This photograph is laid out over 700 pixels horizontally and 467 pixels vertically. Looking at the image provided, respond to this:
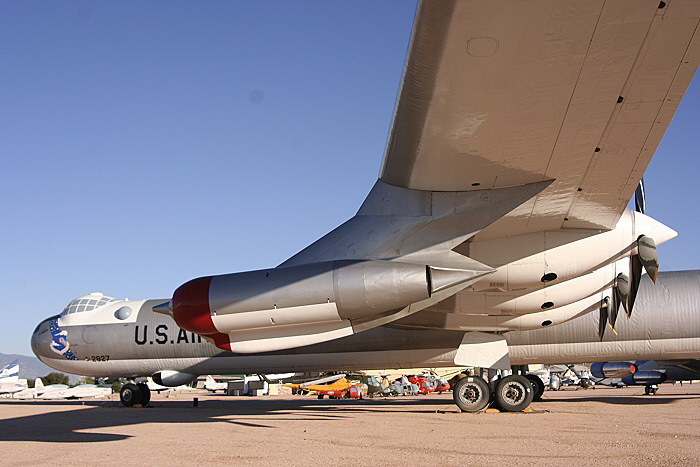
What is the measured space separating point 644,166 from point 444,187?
117 inches

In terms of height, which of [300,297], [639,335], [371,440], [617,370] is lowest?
[617,370]

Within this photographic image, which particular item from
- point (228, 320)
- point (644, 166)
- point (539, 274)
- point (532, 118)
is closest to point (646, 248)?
point (539, 274)

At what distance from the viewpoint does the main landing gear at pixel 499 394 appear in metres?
15.5

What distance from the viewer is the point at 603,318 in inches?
679

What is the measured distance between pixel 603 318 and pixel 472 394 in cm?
446

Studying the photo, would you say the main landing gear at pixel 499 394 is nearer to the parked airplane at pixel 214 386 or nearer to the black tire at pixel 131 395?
the black tire at pixel 131 395

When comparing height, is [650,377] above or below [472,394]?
below

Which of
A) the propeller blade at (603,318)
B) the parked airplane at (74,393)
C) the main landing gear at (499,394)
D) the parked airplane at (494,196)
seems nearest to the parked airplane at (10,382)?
the parked airplane at (74,393)

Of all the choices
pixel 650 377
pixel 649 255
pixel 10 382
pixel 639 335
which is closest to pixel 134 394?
pixel 639 335

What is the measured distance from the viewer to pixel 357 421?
14461mm

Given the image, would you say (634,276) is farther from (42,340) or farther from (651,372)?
(651,372)

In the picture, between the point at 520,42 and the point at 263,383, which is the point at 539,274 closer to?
the point at 520,42

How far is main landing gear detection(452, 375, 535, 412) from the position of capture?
50.9ft

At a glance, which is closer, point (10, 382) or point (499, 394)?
point (499, 394)
